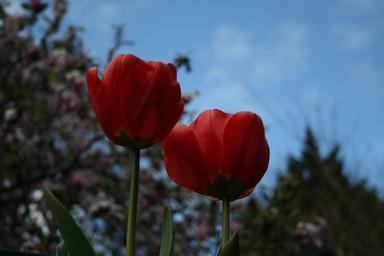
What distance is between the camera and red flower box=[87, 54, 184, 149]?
69 cm

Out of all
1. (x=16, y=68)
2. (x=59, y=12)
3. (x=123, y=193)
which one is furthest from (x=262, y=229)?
(x=59, y=12)

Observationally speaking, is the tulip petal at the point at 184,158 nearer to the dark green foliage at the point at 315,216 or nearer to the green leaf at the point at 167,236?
the green leaf at the point at 167,236

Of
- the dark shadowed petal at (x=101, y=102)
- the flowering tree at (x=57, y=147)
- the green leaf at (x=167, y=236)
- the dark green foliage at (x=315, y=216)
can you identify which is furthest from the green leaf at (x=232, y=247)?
the flowering tree at (x=57, y=147)

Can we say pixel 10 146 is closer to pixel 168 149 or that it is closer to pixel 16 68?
pixel 16 68

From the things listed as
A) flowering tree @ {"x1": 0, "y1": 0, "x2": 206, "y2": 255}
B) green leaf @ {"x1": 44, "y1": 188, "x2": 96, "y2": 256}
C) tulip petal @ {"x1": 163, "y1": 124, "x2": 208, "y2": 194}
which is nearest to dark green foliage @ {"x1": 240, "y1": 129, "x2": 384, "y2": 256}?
→ flowering tree @ {"x1": 0, "y1": 0, "x2": 206, "y2": 255}

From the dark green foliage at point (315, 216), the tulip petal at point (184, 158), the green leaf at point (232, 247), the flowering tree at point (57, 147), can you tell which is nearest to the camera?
the green leaf at point (232, 247)

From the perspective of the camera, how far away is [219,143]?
0.72 meters

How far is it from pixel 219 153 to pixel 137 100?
12 cm

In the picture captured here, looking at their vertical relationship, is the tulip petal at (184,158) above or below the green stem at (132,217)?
above

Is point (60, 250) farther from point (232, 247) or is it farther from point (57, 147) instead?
point (57, 147)

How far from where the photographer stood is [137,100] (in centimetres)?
69

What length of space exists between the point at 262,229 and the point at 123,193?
119cm

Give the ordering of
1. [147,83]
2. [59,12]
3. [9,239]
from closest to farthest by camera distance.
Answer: [147,83], [9,239], [59,12]

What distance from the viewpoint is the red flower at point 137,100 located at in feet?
2.27
